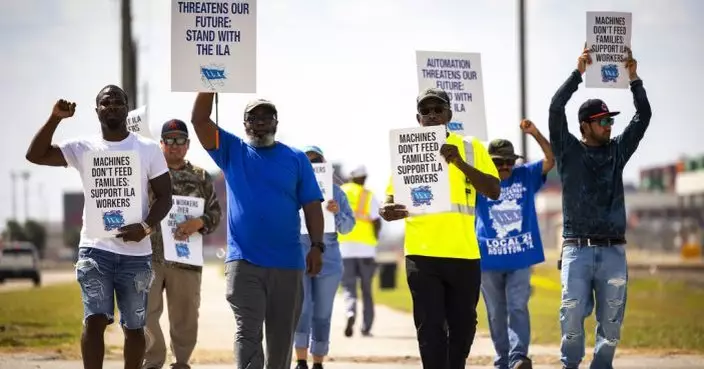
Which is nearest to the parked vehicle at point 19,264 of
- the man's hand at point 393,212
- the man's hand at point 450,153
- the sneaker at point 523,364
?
the sneaker at point 523,364

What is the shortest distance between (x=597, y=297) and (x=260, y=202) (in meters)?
2.97

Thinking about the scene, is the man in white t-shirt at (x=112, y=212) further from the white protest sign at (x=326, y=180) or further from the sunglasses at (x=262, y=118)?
the white protest sign at (x=326, y=180)

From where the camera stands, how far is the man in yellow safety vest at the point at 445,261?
9.20 m

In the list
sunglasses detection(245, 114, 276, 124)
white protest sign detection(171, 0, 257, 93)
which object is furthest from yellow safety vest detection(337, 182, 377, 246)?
sunglasses detection(245, 114, 276, 124)

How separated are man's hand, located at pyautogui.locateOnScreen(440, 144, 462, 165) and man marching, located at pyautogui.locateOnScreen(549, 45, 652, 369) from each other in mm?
1471

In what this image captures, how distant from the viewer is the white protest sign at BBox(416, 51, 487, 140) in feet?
43.1

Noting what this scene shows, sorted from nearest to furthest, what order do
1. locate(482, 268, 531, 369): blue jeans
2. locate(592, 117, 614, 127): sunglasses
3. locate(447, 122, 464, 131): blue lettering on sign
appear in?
locate(592, 117, 614, 127): sunglasses
locate(482, 268, 531, 369): blue jeans
locate(447, 122, 464, 131): blue lettering on sign

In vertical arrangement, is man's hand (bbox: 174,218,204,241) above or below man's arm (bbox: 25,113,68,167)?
below

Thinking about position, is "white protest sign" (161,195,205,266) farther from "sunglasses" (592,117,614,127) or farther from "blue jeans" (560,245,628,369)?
"sunglasses" (592,117,614,127)

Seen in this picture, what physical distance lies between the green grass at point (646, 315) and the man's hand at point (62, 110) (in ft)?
29.9

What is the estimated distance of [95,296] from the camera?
8.89 metres

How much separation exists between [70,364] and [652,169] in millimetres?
167518

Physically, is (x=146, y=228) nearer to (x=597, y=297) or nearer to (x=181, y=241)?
(x=181, y=241)

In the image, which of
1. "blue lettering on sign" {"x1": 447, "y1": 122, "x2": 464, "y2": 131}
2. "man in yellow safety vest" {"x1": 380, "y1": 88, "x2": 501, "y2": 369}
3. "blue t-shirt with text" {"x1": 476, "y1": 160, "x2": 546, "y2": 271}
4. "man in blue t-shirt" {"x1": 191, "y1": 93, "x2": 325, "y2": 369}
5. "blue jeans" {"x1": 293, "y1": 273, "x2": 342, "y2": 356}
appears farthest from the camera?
"blue lettering on sign" {"x1": 447, "y1": 122, "x2": 464, "y2": 131}
